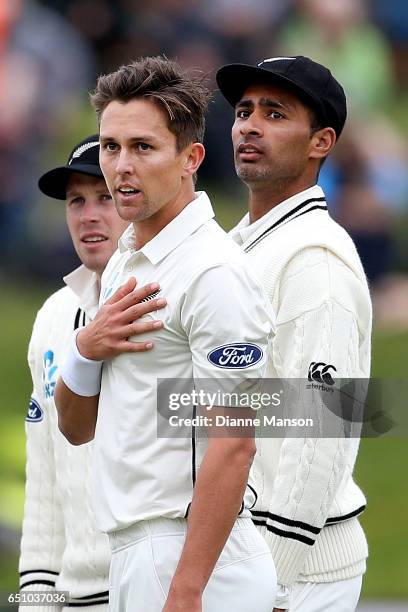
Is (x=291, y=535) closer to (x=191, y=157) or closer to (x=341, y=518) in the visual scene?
(x=341, y=518)

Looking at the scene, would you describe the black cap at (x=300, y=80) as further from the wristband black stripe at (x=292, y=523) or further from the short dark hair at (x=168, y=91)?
the wristband black stripe at (x=292, y=523)

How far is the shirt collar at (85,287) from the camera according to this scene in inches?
161

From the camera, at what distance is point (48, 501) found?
4230mm

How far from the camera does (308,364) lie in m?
3.66

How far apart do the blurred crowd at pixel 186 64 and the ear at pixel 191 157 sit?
333 inches

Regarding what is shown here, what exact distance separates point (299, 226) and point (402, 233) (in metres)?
8.77

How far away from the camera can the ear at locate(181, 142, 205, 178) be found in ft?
10.5

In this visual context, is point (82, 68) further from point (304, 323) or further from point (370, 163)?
point (304, 323)

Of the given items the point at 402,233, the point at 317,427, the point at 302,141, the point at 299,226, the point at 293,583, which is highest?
the point at 402,233

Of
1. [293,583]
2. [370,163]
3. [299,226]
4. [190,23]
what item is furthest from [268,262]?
[190,23]

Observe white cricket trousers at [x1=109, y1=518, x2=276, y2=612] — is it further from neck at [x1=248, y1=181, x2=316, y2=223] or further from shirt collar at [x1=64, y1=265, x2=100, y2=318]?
neck at [x1=248, y1=181, x2=316, y2=223]

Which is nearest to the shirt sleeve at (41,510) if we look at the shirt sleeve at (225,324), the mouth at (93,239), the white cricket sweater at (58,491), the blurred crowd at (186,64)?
the white cricket sweater at (58,491)

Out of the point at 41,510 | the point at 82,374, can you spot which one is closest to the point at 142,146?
the point at 82,374

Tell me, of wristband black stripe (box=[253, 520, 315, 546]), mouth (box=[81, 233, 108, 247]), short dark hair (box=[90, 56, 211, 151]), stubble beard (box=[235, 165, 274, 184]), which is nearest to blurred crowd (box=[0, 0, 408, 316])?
mouth (box=[81, 233, 108, 247])
